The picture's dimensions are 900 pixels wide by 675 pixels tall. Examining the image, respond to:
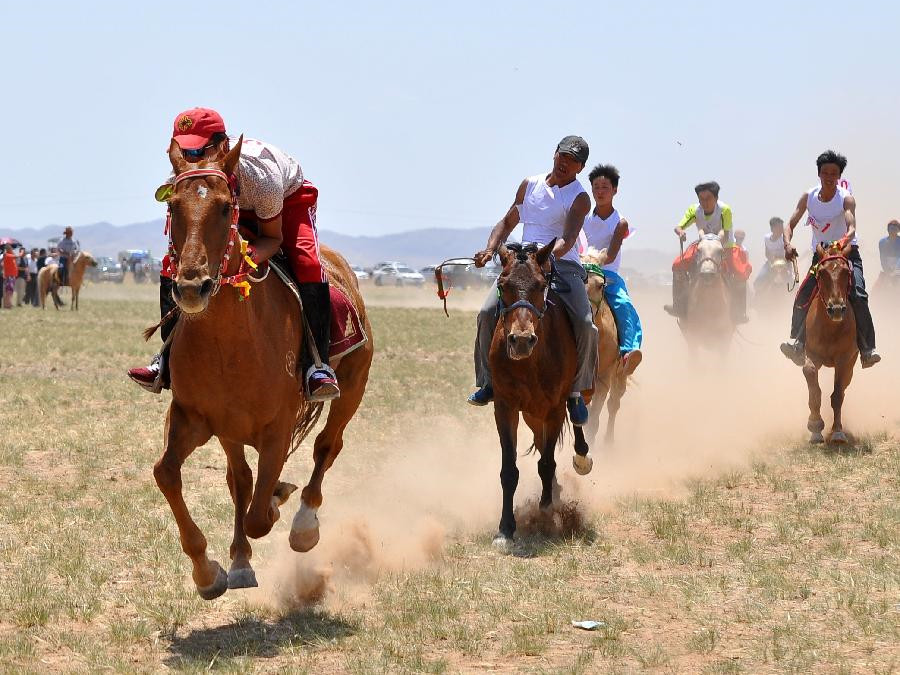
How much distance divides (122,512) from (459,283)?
215 feet

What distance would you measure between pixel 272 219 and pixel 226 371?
0.94 m

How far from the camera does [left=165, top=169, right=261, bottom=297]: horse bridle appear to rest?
6.10m

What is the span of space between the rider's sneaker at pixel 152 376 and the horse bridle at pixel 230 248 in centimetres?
84

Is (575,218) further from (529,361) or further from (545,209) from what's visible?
(529,361)

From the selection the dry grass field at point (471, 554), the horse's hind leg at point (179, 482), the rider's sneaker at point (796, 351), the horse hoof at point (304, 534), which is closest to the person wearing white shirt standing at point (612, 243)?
the dry grass field at point (471, 554)

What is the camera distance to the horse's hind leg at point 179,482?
6691 millimetres

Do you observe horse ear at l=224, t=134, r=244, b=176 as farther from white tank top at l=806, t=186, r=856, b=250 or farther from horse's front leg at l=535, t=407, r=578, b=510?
white tank top at l=806, t=186, r=856, b=250

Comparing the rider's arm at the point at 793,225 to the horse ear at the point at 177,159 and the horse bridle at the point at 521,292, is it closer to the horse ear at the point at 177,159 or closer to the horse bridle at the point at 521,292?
the horse bridle at the point at 521,292

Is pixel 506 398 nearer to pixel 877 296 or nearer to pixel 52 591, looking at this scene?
pixel 52 591

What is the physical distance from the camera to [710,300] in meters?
17.3

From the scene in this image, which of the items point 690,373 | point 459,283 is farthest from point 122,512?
point 459,283

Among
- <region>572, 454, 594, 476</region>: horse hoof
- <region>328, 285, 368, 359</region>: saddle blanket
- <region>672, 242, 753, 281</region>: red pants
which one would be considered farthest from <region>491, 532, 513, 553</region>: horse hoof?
<region>672, 242, 753, 281</region>: red pants

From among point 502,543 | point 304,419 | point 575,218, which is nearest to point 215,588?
point 304,419

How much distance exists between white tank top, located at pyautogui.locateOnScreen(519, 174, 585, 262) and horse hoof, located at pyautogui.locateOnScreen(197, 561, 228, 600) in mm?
3895
